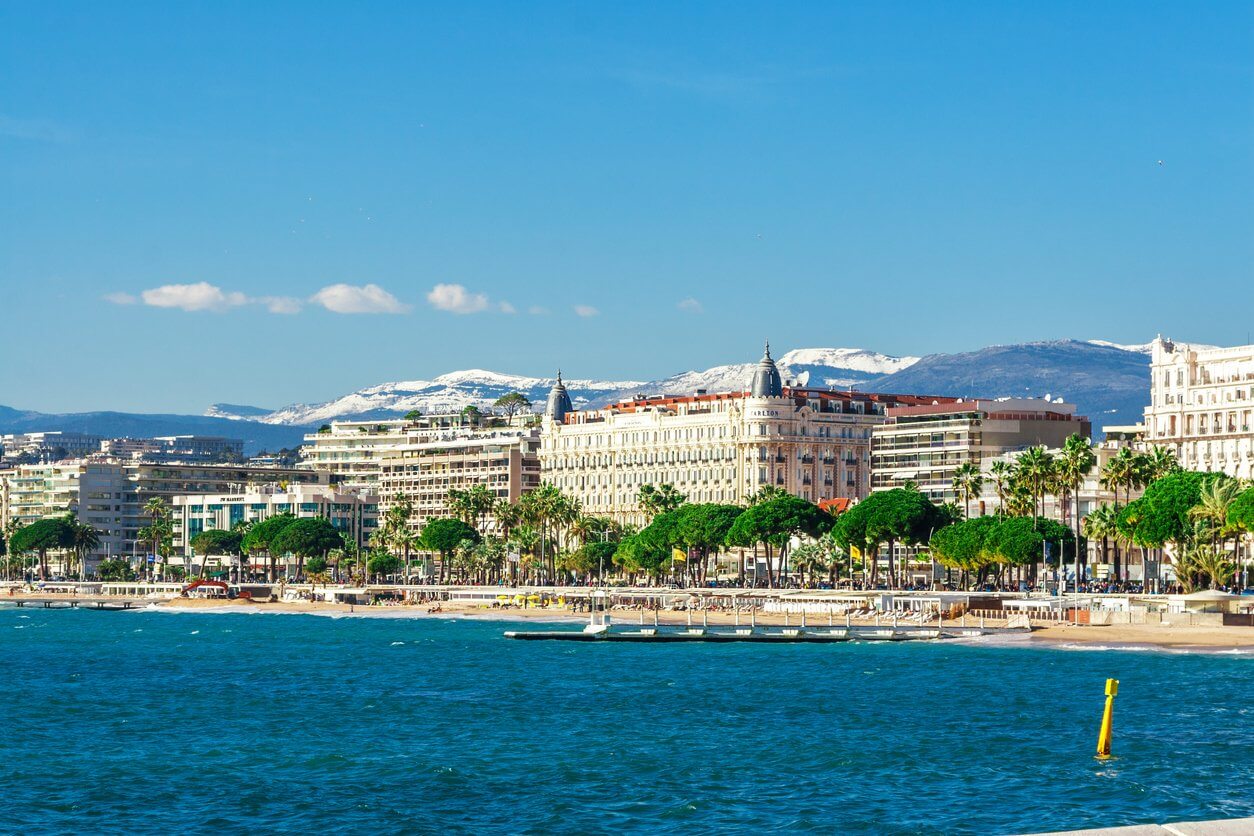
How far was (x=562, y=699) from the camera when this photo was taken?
89.4m

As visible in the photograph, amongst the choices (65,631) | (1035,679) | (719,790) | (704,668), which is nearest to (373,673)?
(704,668)

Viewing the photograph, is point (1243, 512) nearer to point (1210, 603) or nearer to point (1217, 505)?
point (1217, 505)

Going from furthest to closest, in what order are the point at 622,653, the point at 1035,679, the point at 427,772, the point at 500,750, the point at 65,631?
the point at 65,631 < the point at 622,653 < the point at 1035,679 < the point at 500,750 < the point at 427,772

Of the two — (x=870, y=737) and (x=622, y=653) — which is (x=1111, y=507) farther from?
(x=870, y=737)

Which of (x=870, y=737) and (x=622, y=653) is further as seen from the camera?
(x=622, y=653)

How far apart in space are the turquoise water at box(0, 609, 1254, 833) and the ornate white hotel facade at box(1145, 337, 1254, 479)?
208 feet

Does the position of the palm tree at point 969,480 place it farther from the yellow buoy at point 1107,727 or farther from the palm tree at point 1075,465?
the yellow buoy at point 1107,727

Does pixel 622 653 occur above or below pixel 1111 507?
below

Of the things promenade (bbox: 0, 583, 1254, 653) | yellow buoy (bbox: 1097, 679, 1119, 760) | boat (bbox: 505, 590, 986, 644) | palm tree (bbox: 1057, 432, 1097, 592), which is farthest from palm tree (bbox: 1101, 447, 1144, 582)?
yellow buoy (bbox: 1097, 679, 1119, 760)

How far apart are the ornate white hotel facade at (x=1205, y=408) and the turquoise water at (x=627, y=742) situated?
6333 centimetres

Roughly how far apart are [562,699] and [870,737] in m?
20.2

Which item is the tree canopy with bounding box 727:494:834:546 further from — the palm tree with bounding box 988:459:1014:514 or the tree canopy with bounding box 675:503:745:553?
the palm tree with bounding box 988:459:1014:514

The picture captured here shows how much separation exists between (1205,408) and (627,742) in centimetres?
11978

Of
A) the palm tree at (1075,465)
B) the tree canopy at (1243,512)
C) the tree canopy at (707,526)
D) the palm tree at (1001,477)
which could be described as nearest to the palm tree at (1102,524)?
the palm tree at (1075,465)
